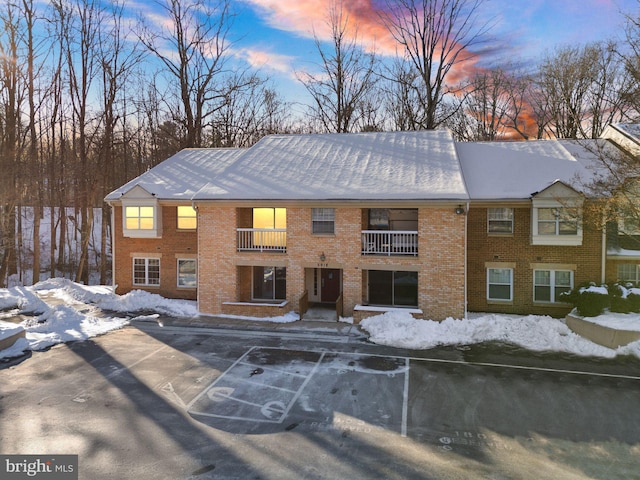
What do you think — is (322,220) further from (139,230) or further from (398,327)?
(139,230)

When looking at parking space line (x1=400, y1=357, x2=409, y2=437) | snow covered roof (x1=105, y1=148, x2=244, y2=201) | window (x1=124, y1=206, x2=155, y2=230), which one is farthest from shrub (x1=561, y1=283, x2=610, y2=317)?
window (x1=124, y1=206, x2=155, y2=230)

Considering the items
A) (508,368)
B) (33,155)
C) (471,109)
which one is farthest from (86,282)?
(471,109)

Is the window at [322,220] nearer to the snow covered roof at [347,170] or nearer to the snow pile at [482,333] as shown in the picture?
the snow covered roof at [347,170]

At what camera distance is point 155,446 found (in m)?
7.55

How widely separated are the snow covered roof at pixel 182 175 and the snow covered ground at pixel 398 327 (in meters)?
5.53

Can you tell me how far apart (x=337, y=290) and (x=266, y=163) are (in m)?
7.24

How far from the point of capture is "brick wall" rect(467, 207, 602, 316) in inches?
647

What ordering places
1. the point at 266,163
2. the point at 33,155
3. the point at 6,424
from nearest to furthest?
the point at 6,424 < the point at 266,163 < the point at 33,155

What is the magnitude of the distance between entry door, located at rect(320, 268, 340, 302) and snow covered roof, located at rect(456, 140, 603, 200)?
7.03 metres

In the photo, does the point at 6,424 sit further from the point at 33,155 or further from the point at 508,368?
the point at 33,155

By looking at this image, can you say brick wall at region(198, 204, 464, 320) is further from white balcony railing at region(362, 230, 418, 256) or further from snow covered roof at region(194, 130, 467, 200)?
snow covered roof at region(194, 130, 467, 200)

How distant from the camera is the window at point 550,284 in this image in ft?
54.9

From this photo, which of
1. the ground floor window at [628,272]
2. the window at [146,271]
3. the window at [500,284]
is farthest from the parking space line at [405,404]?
the window at [146,271]

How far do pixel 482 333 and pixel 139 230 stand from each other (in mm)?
16524
